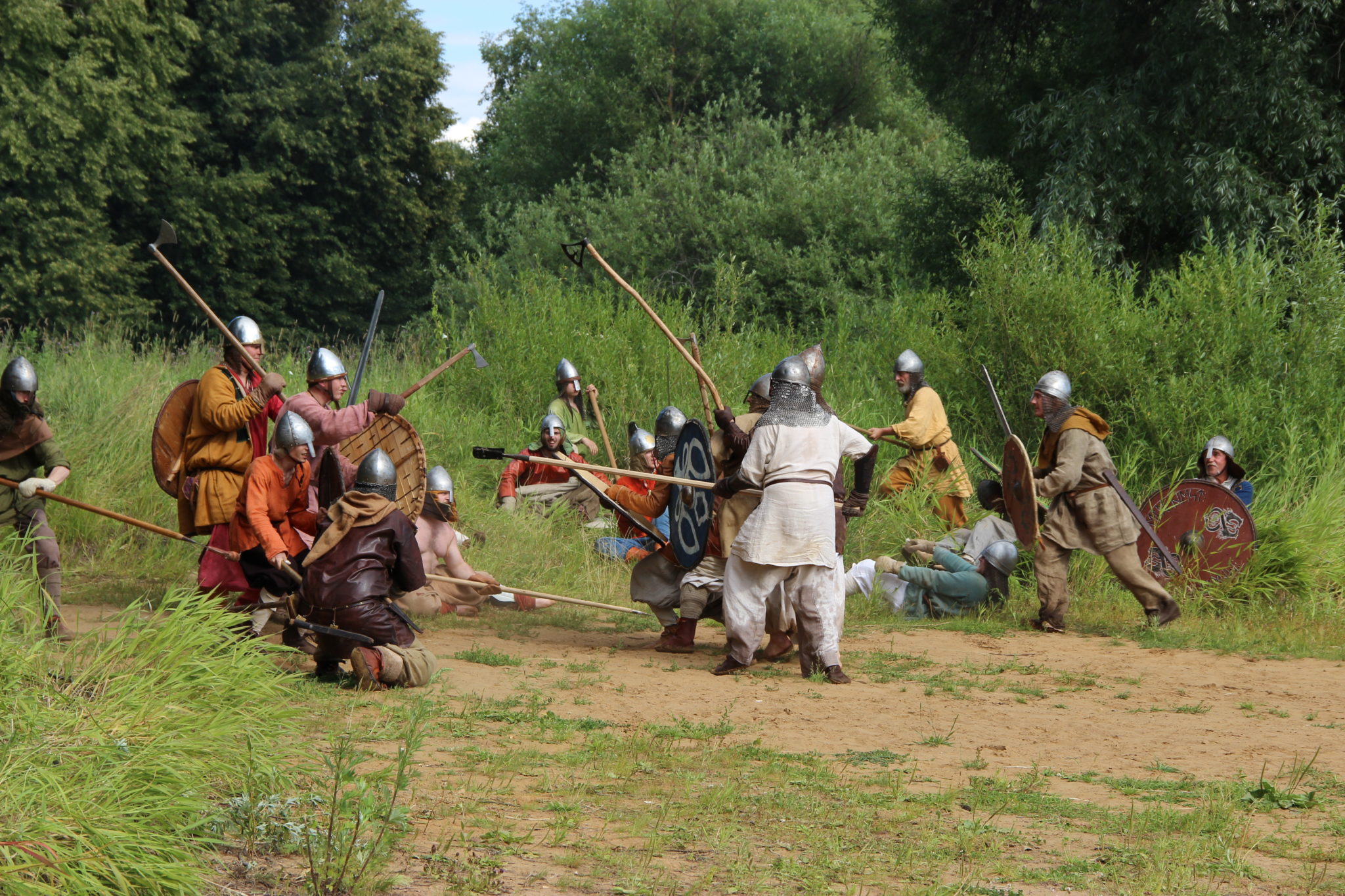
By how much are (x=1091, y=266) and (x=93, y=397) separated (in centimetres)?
884

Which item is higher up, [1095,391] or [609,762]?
[1095,391]

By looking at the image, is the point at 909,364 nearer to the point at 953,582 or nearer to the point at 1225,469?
the point at 953,582

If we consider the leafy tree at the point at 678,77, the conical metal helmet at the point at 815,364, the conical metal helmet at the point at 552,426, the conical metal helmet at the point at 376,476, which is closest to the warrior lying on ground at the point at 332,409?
the conical metal helmet at the point at 376,476

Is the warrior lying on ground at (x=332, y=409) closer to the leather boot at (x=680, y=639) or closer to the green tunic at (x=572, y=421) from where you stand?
the leather boot at (x=680, y=639)

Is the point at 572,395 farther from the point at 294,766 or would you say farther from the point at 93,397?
the point at 294,766

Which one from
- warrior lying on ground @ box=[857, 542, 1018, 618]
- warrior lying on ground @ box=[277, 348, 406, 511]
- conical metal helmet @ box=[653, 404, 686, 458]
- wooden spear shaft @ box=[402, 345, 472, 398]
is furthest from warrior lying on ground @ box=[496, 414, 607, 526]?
warrior lying on ground @ box=[277, 348, 406, 511]

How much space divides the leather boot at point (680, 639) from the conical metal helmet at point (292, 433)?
7.41 ft

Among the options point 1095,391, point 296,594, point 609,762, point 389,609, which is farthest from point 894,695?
point 1095,391

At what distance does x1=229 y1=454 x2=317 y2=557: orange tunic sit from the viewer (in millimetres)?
6242

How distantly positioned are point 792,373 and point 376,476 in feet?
7.09

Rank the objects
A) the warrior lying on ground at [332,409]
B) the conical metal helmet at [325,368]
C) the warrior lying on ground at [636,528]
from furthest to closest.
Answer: the warrior lying on ground at [636,528], the conical metal helmet at [325,368], the warrior lying on ground at [332,409]

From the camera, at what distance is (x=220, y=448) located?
6.97m

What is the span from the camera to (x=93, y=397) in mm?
11117

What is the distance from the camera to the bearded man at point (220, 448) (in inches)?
269
